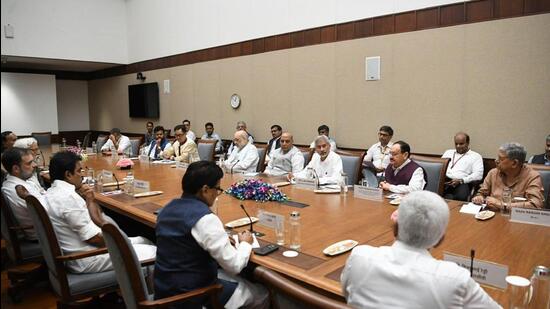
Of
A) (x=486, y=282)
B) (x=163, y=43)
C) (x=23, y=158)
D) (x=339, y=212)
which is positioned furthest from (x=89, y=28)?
(x=486, y=282)

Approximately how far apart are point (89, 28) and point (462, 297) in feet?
33.6

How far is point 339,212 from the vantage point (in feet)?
8.29

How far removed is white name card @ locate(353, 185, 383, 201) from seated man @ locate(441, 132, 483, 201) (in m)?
1.74

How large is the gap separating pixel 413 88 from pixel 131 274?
15.1 ft

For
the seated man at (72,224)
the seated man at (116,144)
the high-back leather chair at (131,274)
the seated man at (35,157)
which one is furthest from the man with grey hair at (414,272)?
the seated man at (116,144)

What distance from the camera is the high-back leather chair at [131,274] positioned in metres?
1.55

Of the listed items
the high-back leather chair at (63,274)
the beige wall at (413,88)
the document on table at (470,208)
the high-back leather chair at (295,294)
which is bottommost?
the high-back leather chair at (63,274)

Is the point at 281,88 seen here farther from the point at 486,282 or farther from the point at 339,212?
the point at 486,282

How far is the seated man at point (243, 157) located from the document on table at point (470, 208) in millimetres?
2668

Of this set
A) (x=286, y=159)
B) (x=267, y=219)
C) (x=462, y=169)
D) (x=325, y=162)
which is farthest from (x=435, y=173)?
(x=267, y=219)

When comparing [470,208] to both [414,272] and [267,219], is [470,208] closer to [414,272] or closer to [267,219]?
[267,219]

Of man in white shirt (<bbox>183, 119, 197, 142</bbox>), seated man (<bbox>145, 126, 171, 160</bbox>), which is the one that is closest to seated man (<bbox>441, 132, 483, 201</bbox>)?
seated man (<bbox>145, 126, 171, 160</bbox>)

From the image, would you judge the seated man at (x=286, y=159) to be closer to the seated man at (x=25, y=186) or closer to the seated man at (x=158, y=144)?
the seated man at (x=158, y=144)

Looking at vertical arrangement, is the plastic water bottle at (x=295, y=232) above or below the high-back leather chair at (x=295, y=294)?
below
